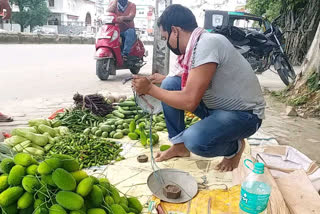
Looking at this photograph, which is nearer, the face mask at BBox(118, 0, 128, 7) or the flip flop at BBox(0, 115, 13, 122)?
the flip flop at BBox(0, 115, 13, 122)

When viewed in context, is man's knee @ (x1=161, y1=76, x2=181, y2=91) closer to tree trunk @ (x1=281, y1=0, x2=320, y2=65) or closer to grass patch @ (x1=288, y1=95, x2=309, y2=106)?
grass patch @ (x1=288, y1=95, x2=309, y2=106)

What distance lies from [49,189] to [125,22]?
633cm

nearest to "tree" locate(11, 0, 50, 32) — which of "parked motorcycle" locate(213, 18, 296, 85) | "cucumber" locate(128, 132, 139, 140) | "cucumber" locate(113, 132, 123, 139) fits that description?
"parked motorcycle" locate(213, 18, 296, 85)

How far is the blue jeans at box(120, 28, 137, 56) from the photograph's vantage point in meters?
7.24

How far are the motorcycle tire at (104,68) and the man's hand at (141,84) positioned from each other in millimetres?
4862

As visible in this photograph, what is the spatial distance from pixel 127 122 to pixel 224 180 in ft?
5.19

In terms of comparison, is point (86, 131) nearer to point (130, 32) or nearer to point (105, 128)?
point (105, 128)

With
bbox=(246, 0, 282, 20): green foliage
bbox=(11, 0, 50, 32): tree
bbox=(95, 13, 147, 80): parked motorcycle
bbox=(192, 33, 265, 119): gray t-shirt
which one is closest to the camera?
bbox=(192, 33, 265, 119): gray t-shirt

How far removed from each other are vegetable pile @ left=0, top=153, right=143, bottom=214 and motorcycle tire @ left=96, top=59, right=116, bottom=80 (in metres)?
5.48

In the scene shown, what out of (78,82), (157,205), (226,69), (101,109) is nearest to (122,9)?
(78,82)

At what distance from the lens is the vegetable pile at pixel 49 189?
1322mm

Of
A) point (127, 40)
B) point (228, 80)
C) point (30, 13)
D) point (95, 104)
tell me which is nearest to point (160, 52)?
point (127, 40)

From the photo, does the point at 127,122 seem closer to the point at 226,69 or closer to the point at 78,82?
the point at 226,69

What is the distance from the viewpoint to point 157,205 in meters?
2.01
